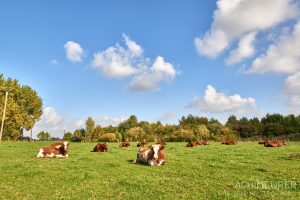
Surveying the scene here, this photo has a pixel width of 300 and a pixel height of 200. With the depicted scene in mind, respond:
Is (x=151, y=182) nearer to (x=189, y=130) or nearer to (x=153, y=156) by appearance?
(x=153, y=156)

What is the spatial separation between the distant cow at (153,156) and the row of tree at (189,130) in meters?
48.4

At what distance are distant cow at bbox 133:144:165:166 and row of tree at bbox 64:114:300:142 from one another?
48361 millimetres

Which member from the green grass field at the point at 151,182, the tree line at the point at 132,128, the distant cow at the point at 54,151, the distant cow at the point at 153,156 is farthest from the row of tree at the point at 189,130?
the green grass field at the point at 151,182

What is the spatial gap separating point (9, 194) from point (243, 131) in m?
95.2

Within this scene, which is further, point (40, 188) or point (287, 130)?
point (287, 130)

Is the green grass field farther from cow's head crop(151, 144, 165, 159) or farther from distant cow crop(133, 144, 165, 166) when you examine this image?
cow's head crop(151, 144, 165, 159)

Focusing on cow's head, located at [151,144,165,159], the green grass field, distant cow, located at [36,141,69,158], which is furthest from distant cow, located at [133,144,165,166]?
distant cow, located at [36,141,69,158]

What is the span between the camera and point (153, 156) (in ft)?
56.2

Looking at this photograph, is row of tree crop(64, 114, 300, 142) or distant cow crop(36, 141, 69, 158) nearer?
distant cow crop(36, 141, 69, 158)

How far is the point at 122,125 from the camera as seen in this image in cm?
10625

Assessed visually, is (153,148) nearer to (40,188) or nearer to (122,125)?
(40,188)

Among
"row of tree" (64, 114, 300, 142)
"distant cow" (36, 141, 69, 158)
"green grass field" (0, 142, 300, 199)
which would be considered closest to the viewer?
"green grass field" (0, 142, 300, 199)

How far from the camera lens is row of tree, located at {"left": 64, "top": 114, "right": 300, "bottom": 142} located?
7475 cm

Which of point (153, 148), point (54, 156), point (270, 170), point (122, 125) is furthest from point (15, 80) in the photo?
point (270, 170)
